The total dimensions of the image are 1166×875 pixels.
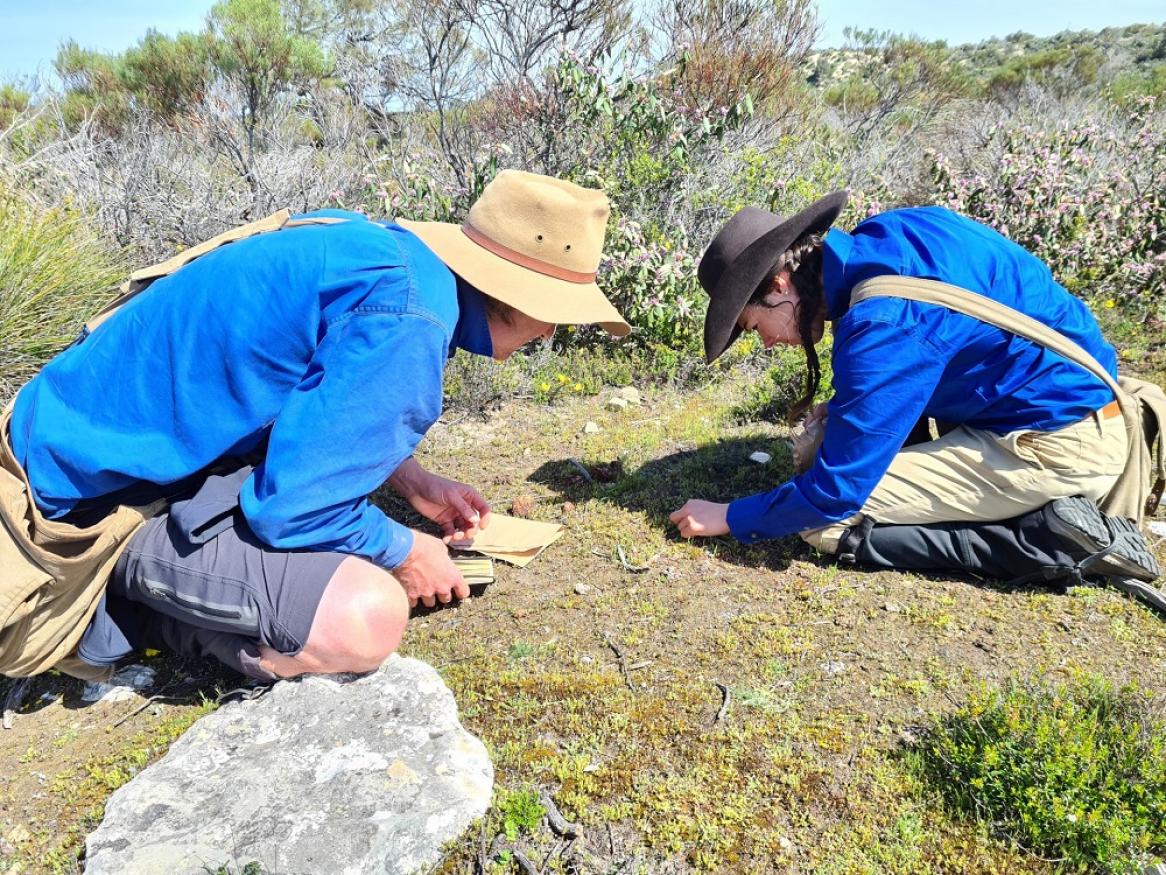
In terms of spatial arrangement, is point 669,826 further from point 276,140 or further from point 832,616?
point 276,140

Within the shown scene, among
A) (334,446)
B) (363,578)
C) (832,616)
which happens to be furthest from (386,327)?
(832,616)

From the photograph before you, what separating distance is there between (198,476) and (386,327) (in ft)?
2.61

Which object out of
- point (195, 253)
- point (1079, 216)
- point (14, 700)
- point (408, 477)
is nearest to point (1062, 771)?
Answer: point (408, 477)

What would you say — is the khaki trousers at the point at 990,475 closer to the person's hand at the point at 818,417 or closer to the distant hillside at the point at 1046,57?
the person's hand at the point at 818,417

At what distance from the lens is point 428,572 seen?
8.45 ft

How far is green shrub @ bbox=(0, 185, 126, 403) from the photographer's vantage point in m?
4.26

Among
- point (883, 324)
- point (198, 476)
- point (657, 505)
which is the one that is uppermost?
point (883, 324)

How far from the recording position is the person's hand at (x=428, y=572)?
2523mm

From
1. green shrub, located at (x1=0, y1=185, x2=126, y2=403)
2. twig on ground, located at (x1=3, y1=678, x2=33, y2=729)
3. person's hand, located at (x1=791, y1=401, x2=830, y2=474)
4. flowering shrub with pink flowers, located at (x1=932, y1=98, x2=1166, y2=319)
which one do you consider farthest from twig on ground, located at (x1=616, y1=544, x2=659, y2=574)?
flowering shrub with pink flowers, located at (x1=932, y1=98, x2=1166, y2=319)

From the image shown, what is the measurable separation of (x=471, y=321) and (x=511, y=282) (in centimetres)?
19

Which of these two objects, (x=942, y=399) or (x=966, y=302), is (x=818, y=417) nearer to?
(x=942, y=399)

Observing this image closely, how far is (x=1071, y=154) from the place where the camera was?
645 centimetres

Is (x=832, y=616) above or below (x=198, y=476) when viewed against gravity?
below

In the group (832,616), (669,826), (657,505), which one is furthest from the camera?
(657,505)
